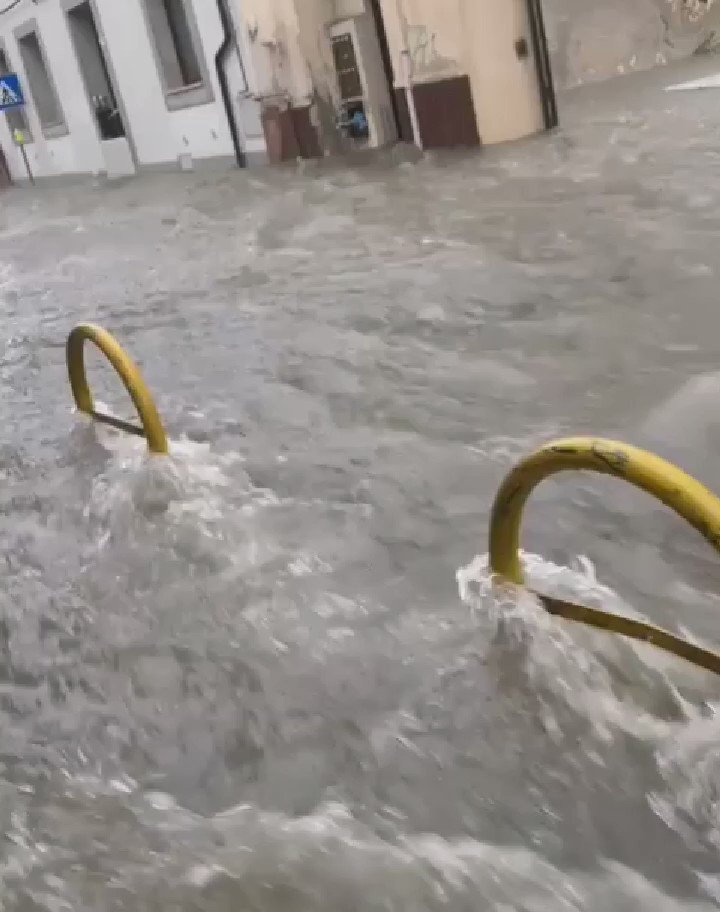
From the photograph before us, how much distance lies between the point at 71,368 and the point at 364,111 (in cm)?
765

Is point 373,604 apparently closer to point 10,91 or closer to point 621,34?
point 621,34

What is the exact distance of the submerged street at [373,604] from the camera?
1.86m

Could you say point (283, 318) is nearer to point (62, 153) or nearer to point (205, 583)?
point (205, 583)

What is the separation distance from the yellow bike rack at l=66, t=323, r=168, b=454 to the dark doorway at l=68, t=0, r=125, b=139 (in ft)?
40.2

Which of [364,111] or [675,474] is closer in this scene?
[675,474]

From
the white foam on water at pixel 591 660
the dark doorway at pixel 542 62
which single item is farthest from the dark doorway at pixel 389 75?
the white foam on water at pixel 591 660

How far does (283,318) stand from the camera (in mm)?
5199

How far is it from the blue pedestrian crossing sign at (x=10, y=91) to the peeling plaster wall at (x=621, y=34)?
31.1 ft

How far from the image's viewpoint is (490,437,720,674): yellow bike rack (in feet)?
5.73

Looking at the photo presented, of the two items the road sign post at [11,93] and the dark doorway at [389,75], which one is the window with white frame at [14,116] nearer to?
the road sign post at [11,93]

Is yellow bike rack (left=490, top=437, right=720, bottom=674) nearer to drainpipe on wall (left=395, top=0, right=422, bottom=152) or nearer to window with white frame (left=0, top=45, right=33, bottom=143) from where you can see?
drainpipe on wall (left=395, top=0, right=422, bottom=152)

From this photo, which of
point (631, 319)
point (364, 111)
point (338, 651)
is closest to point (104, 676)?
point (338, 651)

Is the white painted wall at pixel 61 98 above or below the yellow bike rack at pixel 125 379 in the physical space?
above

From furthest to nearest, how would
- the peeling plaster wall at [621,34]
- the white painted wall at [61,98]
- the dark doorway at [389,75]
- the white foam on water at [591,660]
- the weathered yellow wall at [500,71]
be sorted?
1. the white painted wall at [61,98]
2. the peeling plaster wall at [621,34]
3. the dark doorway at [389,75]
4. the weathered yellow wall at [500,71]
5. the white foam on water at [591,660]
